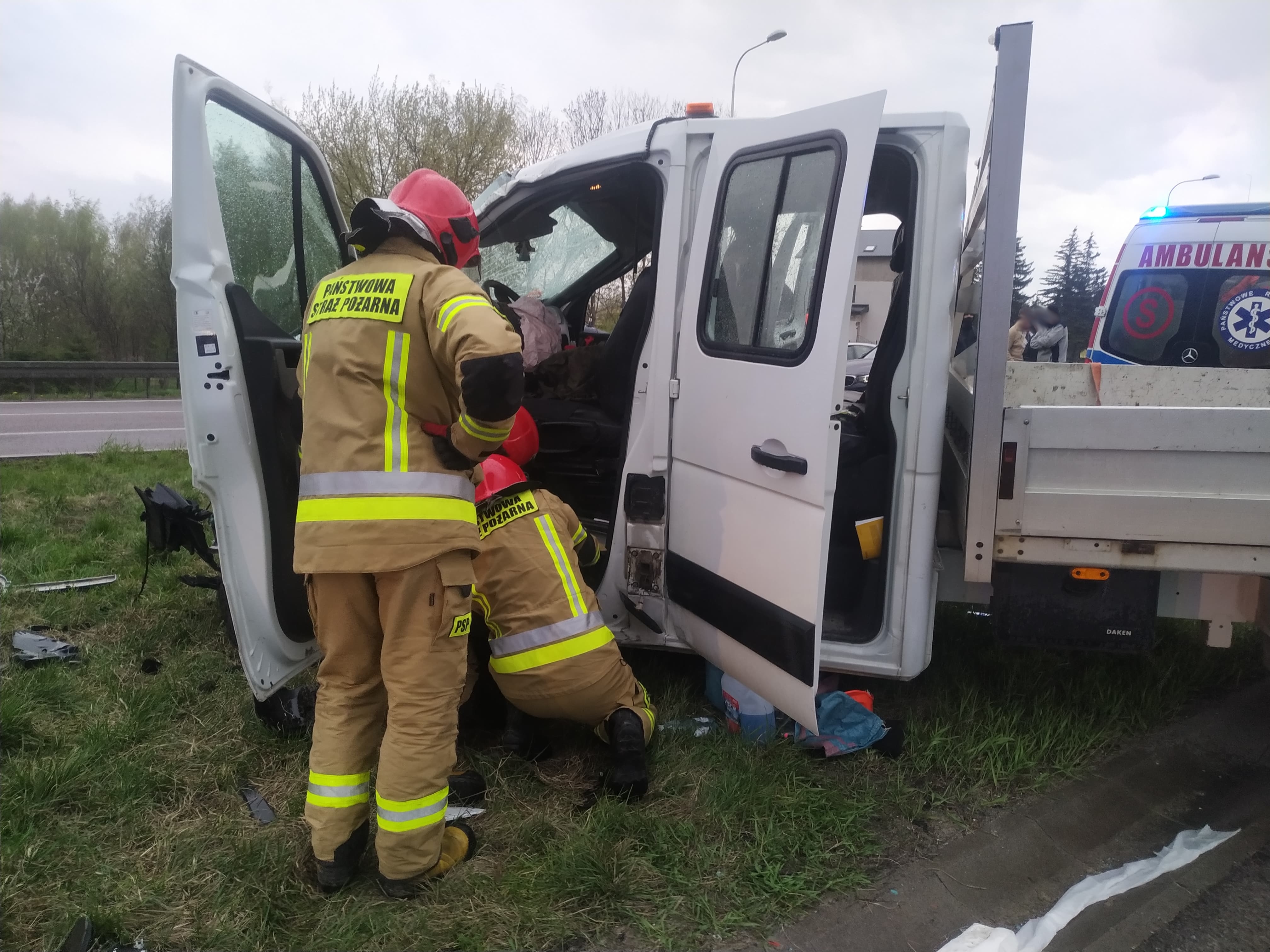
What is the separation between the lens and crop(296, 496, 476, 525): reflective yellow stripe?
6.53 ft

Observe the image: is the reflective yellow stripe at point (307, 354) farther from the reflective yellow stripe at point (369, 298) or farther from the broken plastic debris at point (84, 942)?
the broken plastic debris at point (84, 942)

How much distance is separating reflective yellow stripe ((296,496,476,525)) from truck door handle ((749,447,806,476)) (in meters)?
0.88

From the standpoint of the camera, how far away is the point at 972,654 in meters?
3.32

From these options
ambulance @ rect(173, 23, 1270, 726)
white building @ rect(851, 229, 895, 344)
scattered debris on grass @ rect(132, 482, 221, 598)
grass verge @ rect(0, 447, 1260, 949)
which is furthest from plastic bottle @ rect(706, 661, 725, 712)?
scattered debris on grass @ rect(132, 482, 221, 598)

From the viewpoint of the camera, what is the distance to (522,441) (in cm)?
280

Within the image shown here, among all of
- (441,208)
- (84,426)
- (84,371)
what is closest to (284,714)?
(441,208)

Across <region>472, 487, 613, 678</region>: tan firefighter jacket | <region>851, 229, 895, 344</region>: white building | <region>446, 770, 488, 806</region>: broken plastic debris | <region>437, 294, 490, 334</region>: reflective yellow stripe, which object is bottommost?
<region>446, 770, 488, 806</region>: broken plastic debris

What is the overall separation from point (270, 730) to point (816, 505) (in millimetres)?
2001

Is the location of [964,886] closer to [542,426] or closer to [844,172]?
[844,172]

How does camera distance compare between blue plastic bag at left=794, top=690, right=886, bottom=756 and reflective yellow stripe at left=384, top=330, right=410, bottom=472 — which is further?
blue plastic bag at left=794, top=690, right=886, bottom=756

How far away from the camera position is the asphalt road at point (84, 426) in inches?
364

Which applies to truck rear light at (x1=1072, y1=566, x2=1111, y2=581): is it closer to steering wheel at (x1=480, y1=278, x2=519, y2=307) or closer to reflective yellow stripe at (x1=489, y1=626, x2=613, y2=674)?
reflective yellow stripe at (x1=489, y1=626, x2=613, y2=674)

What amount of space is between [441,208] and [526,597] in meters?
1.16

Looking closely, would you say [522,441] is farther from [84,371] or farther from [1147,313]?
[84,371]
